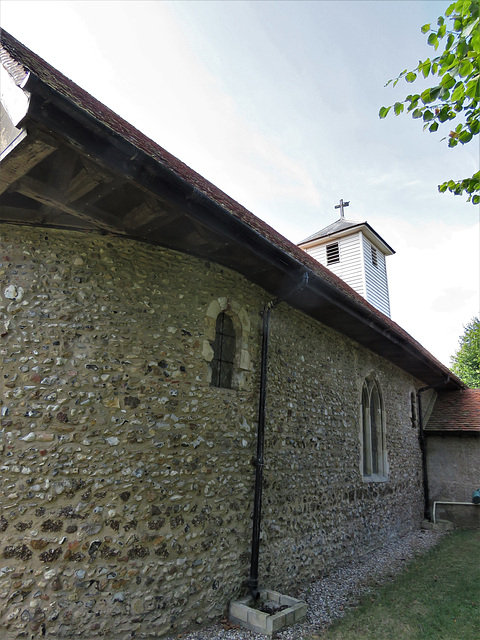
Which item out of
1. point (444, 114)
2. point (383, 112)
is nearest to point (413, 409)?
point (444, 114)

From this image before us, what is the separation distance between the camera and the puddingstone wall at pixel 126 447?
11.1ft

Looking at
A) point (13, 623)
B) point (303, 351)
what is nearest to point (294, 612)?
point (13, 623)

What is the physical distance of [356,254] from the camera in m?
14.7

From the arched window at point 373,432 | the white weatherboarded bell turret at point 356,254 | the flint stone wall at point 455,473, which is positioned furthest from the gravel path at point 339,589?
the white weatherboarded bell turret at point 356,254

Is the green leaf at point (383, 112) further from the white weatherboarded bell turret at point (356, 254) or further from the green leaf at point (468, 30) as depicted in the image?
the white weatherboarded bell turret at point (356, 254)

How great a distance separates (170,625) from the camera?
383 cm

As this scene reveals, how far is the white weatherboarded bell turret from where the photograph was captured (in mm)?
14508

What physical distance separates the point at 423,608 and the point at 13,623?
4700mm

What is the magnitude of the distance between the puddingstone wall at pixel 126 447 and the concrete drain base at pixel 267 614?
0.18 m

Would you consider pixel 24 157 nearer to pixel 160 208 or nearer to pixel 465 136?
pixel 160 208

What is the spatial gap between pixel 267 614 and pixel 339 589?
2071 mm

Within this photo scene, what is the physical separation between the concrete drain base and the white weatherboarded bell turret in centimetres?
1095

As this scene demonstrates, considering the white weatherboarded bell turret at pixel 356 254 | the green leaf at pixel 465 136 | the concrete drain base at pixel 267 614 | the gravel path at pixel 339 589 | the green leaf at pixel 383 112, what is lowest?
the gravel path at pixel 339 589

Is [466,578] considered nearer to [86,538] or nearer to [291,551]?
[291,551]
